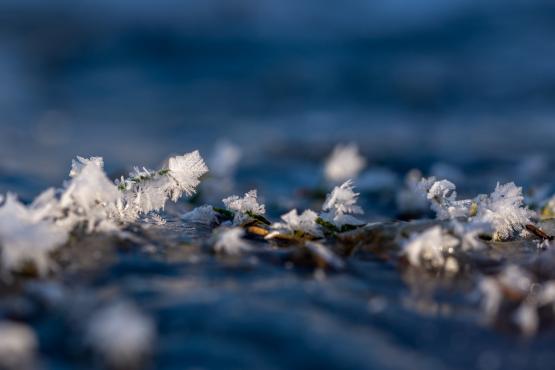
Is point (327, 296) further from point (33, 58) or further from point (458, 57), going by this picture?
point (33, 58)

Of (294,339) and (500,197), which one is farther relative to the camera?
(500,197)

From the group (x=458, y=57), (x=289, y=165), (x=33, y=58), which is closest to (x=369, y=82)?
(x=458, y=57)

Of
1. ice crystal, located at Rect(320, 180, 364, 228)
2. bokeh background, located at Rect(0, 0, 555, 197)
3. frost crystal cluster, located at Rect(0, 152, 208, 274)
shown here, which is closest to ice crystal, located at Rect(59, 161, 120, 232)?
frost crystal cluster, located at Rect(0, 152, 208, 274)

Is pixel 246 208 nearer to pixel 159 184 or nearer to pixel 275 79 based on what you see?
pixel 159 184

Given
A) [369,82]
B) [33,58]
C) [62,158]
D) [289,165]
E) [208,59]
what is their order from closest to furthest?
1. [289,165]
2. [62,158]
3. [369,82]
4. [208,59]
5. [33,58]


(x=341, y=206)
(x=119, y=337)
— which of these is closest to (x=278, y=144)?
(x=341, y=206)

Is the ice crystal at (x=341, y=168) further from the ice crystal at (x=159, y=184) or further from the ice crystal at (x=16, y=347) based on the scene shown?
the ice crystal at (x=16, y=347)
